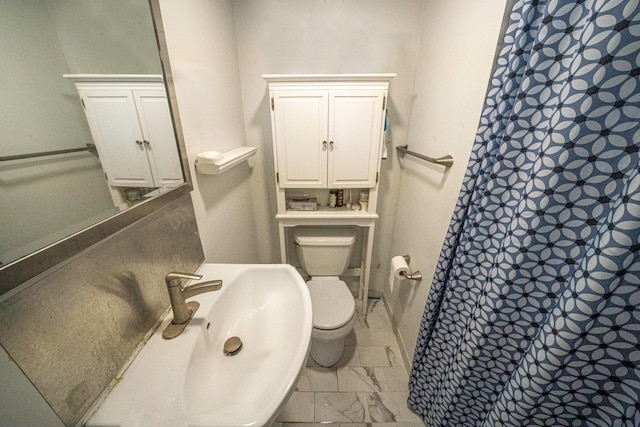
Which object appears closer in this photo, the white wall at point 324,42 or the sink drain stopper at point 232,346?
the sink drain stopper at point 232,346

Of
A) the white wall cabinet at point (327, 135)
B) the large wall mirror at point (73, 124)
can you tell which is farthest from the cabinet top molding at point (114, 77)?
the white wall cabinet at point (327, 135)

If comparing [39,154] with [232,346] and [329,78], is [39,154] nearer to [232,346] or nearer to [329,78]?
[232,346]

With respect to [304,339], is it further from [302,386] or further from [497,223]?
[302,386]

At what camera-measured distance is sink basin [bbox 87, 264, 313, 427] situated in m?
0.45

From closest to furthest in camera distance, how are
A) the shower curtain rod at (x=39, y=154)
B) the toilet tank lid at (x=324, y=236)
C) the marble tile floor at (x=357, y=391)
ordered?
1. the shower curtain rod at (x=39, y=154)
2. the marble tile floor at (x=357, y=391)
3. the toilet tank lid at (x=324, y=236)

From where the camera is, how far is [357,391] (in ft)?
4.13

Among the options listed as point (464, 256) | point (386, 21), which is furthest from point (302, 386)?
point (386, 21)

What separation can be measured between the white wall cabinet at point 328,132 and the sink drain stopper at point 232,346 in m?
0.81

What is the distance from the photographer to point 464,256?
0.73 m

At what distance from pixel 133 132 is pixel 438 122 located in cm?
123

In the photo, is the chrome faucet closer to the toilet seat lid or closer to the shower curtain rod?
the shower curtain rod

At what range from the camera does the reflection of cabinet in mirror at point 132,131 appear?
0.52 meters

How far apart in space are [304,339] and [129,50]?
972mm

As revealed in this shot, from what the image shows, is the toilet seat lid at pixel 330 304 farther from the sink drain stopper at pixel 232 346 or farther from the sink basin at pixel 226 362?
the sink drain stopper at pixel 232 346
